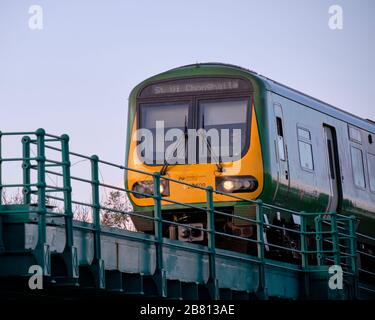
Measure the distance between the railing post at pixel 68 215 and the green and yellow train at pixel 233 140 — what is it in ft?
23.5

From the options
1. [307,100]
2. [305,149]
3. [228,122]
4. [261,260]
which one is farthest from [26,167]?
[307,100]

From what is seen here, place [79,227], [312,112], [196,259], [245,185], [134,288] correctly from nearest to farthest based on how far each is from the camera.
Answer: [79,227], [134,288], [196,259], [245,185], [312,112]

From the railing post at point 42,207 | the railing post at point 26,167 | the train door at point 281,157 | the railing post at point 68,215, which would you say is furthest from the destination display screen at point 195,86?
the railing post at point 42,207

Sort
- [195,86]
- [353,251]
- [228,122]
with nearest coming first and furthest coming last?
[353,251]
[228,122]
[195,86]

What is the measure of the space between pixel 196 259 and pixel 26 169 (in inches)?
125

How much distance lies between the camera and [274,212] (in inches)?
780

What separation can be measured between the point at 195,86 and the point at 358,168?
4.68m

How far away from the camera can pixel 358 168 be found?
23453 millimetres

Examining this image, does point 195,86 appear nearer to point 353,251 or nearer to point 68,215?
point 353,251

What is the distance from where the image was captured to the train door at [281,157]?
784 inches

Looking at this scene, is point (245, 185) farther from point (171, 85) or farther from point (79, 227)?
point (79, 227)

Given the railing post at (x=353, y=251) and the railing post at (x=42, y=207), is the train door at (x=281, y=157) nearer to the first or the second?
the railing post at (x=353, y=251)

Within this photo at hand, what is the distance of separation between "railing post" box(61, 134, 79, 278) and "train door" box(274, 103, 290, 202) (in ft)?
25.6
